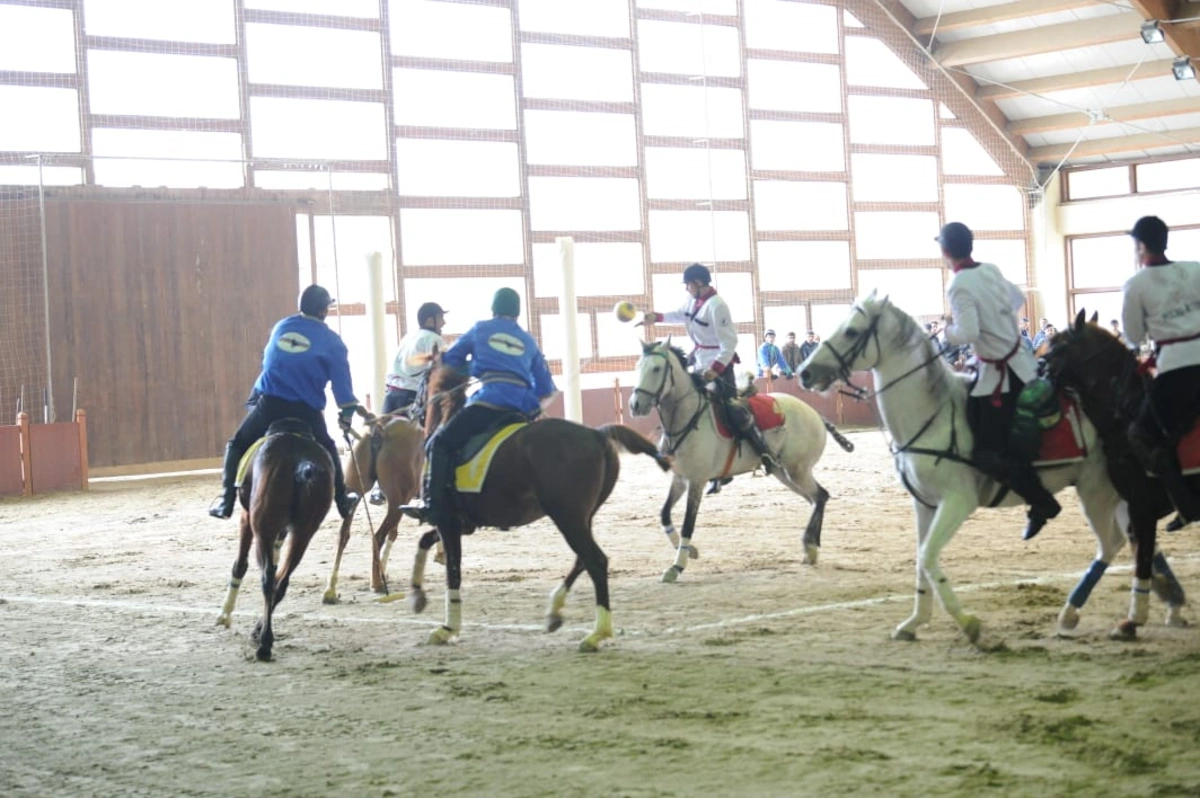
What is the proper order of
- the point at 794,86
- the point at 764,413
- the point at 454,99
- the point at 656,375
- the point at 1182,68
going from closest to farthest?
the point at 656,375, the point at 764,413, the point at 1182,68, the point at 454,99, the point at 794,86

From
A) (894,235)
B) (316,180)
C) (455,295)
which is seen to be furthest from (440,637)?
(894,235)

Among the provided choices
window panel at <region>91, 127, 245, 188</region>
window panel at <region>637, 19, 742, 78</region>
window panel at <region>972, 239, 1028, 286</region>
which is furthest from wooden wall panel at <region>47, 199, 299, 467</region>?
window panel at <region>972, 239, 1028, 286</region>

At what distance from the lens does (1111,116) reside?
1391 inches

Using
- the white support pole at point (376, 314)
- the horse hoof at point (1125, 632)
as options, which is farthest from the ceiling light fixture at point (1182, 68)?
the horse hoof at point (1125, 632)

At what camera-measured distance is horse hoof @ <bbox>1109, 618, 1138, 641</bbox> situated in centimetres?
711

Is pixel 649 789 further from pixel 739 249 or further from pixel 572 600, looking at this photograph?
pixel 739 249

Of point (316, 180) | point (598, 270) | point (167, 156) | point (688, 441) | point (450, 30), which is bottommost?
point (688, 441)

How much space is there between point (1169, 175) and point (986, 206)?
15.6 feet

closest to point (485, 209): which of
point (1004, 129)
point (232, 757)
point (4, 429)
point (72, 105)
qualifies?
point (72, 105)

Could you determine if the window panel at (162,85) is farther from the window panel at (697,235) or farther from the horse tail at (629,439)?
the horse tail at (629,439)

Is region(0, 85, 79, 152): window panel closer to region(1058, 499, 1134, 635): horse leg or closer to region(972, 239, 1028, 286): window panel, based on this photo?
region(1058, 499, 1134, 635): horse leg

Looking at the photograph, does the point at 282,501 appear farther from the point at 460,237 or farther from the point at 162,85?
the point at 460,237

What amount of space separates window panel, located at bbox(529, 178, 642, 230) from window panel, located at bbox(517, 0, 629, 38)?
123 inches

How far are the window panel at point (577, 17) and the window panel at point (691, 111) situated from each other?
143cm
